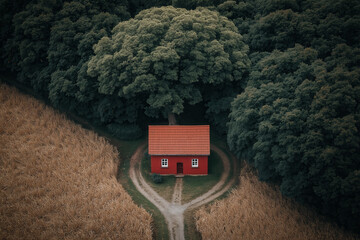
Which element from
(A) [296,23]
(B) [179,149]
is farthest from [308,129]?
(A) [296,23]

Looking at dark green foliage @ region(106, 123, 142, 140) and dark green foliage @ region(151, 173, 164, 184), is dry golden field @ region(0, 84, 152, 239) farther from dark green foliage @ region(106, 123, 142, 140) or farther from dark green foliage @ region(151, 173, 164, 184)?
dark green foliage @ region(151, 173, 164, 184)

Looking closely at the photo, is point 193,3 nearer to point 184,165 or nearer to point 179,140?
point 179,140

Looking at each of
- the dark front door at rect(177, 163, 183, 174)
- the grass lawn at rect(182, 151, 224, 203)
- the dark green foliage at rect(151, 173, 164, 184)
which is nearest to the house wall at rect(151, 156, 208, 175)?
the dark front door at rect(177, 163, 183, 174)

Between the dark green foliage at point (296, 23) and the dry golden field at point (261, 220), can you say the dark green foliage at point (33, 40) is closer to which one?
the dark green foliage at point (296, 23)

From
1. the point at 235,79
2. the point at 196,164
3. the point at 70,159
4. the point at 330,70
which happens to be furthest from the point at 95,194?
the point at 330,70

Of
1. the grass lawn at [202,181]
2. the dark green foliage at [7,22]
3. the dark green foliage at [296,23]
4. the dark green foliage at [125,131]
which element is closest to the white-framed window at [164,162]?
the grass lawn at [202,181]
